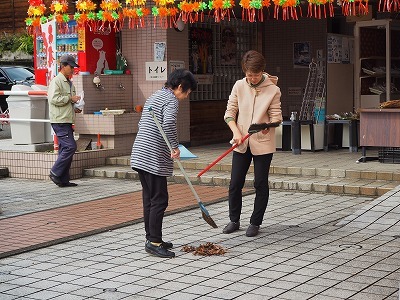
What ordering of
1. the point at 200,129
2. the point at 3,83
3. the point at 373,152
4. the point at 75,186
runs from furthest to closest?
the point at 3,83, the point at 200,129, the point at 373,152, the point at 75,186

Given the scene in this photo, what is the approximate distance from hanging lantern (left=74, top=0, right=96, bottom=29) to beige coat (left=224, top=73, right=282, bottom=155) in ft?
19.6

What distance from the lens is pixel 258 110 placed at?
789 centimetres

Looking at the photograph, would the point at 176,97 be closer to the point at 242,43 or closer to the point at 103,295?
the point at 103,295

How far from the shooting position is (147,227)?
735cm

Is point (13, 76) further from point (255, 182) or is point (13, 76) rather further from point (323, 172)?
point (255, 182)

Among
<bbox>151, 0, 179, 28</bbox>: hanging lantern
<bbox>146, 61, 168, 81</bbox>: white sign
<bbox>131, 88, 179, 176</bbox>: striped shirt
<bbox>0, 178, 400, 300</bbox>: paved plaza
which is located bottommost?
<bbox>0, 178, 400, 300</bbox>: paved plaza

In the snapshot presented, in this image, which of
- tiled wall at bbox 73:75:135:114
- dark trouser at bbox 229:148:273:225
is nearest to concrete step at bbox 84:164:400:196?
tiled wall at bbox 73:75:135:114

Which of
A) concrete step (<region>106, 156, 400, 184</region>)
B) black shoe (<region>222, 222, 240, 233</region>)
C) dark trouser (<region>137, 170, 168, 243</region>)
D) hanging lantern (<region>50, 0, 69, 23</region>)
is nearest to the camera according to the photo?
dark trouser (<region>137, 170, 168, 243</region>)

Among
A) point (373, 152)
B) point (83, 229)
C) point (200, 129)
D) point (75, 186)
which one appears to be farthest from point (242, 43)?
point (83, 229)

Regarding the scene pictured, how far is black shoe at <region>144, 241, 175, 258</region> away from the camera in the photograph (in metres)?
7.12

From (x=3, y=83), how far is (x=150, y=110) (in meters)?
16.4

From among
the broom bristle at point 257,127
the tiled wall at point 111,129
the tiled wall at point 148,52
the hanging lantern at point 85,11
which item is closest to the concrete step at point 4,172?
the tiled wall at point 111,129

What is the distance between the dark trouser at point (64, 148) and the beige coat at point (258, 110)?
4055mm

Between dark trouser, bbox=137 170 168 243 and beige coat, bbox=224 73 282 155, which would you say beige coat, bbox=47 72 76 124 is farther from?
dark trouser, bbox=137 170 168 243
